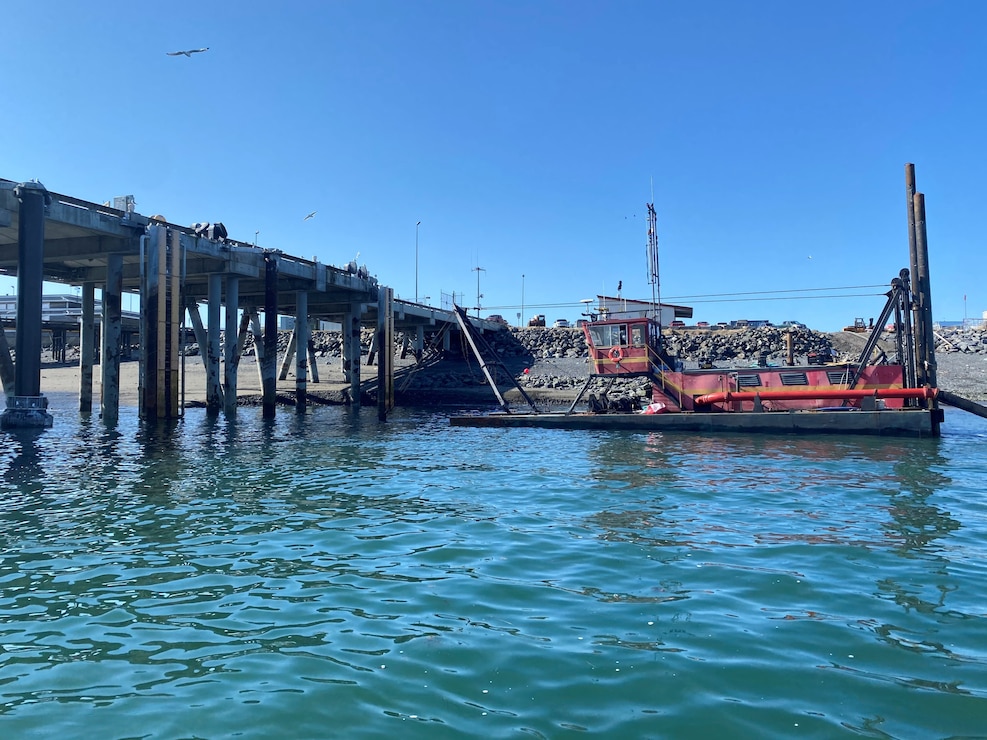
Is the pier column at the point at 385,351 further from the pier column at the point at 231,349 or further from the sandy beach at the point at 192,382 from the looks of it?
the pier column at the point at 231,349

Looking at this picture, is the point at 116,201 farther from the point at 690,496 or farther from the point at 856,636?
the point at 856,636

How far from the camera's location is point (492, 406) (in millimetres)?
39656

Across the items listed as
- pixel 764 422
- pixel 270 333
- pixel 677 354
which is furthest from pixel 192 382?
pixel 764 422

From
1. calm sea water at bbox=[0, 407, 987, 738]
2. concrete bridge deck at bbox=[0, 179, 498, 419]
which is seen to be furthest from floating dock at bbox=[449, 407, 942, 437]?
concrete bridge deck at bbox=[0, 179, 498, 419]

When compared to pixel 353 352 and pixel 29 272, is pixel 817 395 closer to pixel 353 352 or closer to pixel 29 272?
pixel 353 352

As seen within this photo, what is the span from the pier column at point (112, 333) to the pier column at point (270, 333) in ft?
18.4

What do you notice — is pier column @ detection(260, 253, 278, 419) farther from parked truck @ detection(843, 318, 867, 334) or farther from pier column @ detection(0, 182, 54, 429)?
parked truck @ detection(843, 318, 867, 334)

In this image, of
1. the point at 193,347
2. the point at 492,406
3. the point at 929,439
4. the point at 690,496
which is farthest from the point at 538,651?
the point at 193,347

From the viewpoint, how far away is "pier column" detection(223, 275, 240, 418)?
29.9 meters

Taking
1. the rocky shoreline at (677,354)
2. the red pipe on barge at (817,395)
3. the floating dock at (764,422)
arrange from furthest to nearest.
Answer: the rocky shoreline at (677,354) < the red pipe on barge at (817,395) < the floating dock at (764,422)

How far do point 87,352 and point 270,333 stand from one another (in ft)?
30.3

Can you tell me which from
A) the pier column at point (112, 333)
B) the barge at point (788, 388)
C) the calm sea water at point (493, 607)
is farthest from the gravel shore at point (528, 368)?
the calm sea water at point (493, 607)

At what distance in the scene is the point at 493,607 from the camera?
632 cm

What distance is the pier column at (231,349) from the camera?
98.0ft
